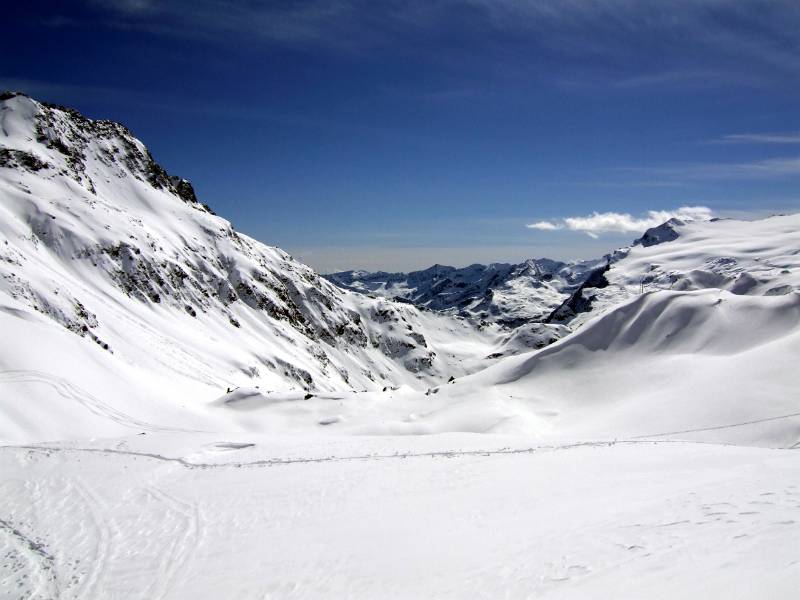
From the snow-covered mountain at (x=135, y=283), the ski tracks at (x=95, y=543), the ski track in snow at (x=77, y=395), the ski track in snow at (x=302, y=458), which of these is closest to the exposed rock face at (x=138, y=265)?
the snow-covered mountain at (x=135, y=283)

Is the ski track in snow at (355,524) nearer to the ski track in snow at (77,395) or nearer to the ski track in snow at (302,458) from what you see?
the ski track in snow at (302,458)

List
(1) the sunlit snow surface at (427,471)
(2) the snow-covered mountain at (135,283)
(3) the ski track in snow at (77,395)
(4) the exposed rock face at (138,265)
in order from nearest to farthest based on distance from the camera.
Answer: (1) the sunlit snow surface at (427,471) < (3) the ski track in snow at (77,395) < (2) the snow-covered mountain at (135,283) < (4) the exposed rock face at (138,265)

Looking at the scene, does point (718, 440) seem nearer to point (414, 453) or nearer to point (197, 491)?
point (414, 453)

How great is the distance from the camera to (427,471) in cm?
2278

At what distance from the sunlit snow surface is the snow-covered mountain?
2.95 feet

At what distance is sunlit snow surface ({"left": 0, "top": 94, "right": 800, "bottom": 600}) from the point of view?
12523 mm

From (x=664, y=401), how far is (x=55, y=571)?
3848 cm

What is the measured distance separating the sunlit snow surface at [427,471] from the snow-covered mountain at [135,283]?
0.90 metres

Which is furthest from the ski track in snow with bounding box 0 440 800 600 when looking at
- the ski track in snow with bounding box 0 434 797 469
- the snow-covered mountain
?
the snow-covered mountain

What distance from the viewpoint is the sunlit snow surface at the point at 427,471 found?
1252 centimetres

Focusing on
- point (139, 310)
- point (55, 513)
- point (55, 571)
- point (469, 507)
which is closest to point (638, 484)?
point (469, 507)

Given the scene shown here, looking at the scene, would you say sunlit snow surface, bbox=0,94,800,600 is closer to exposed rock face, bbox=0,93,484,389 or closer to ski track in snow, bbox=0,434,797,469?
ski track in snow, bbox=0,434,797,469

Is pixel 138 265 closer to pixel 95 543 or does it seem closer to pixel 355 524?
pixel 95 543

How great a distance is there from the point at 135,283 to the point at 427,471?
9088 cm
